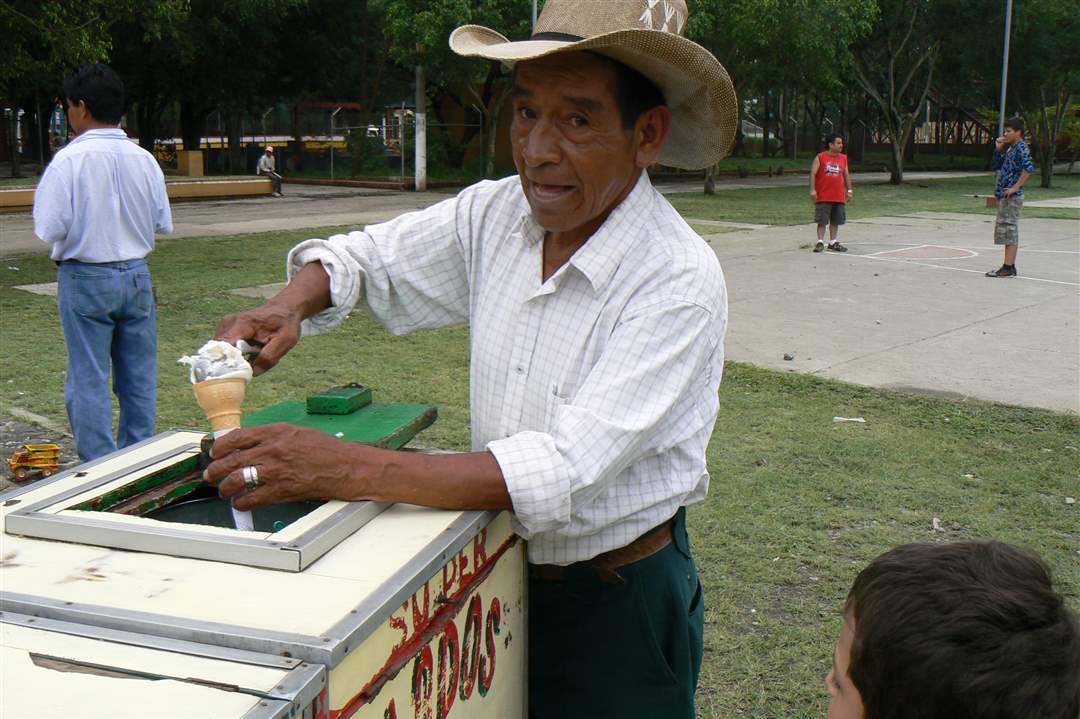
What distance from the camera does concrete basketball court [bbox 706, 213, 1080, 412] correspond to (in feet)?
23.5

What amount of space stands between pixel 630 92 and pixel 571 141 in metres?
0.15

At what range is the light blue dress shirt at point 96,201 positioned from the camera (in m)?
5.05

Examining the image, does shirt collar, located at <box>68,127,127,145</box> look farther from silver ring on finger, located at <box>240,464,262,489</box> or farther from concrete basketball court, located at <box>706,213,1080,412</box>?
concrete basketball court, located at <box>706,213,1080,412</box>

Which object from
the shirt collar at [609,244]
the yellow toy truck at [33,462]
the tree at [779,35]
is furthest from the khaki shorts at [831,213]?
the shirt collar at [609,244]

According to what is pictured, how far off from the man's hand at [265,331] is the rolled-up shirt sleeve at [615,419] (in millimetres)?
537

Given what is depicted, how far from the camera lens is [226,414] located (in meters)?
1.84

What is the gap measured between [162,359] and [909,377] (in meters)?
4.99

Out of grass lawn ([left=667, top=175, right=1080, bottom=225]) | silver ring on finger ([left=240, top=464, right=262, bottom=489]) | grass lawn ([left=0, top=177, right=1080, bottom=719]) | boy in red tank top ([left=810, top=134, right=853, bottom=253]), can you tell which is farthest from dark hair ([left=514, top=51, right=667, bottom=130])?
grass lawn ([left=667, top=175, right=1080, bottom=225])

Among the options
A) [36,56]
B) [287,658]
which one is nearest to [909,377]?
[287,658]

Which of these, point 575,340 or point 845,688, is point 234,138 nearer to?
point 575,340

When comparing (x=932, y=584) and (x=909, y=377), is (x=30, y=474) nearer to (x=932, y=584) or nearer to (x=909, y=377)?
(x=932, y=584)

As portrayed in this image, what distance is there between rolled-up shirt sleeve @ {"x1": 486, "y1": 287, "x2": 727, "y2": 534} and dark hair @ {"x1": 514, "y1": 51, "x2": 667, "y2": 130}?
15.3 inches

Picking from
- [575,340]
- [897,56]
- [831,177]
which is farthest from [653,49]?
[897,56]

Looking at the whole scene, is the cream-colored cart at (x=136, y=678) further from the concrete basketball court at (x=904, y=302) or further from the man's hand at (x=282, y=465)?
the concrete basketball court at (x=904, y=302)
